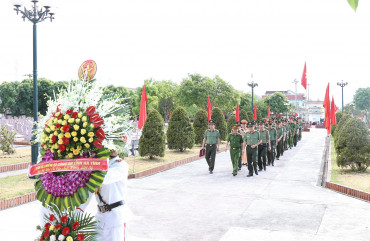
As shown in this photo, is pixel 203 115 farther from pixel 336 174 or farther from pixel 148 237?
pixel 148 237

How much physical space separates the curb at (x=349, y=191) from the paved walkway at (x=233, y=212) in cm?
23

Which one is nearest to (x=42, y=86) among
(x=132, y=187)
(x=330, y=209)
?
(x=132, y=187)

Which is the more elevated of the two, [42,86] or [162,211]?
[42,86]

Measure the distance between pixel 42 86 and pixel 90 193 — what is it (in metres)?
53.7

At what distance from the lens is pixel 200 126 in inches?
849

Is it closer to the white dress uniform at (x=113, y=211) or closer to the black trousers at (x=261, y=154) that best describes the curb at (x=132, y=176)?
the black trousers at (x=261, y=154)

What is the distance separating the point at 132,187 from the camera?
32.6ft

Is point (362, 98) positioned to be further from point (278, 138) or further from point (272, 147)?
point (272, 147)

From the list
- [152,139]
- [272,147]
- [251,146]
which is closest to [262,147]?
[251,146]

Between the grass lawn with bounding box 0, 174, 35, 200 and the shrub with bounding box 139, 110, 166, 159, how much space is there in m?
4.79

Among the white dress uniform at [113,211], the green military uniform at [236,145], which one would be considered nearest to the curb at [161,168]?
the green military uniform at [236,145]

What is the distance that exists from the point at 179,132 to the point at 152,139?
3308 millimetres

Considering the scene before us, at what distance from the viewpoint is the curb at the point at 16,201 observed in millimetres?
7616

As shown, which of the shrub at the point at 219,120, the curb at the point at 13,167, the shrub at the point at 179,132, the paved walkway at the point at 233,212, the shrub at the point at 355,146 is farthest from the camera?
the shrub at the point at 219,120
